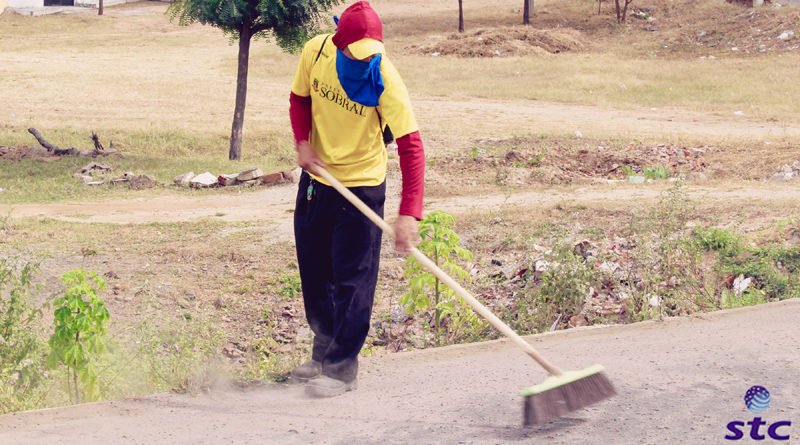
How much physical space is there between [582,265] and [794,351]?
6.24 feet

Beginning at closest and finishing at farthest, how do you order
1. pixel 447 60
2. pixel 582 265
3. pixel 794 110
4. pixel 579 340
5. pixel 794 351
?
pixel 794 351, pixel 579 340, pixel 582 265, pixel 794 110, pixel 447 60

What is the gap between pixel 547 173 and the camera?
42.1ft

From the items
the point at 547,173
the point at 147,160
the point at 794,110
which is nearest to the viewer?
the point at 547,173

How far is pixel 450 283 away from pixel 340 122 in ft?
3.22

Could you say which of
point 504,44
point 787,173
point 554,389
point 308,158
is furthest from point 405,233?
point 504,44

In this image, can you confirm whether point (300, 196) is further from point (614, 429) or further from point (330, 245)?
point (614, 429)

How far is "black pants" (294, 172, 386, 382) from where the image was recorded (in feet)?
13.6

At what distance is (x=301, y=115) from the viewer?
13.9ft

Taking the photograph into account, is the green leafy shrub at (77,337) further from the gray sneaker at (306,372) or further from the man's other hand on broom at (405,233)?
the man's other hand on broom at (405,233)

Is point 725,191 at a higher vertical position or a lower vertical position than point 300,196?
lower

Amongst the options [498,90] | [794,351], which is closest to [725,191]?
[794,351]

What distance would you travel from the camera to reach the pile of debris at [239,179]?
13.4 metres

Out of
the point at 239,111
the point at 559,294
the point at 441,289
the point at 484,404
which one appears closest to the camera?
the point at 484,404

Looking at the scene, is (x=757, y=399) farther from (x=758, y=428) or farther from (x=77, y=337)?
(x=77, y=337)
